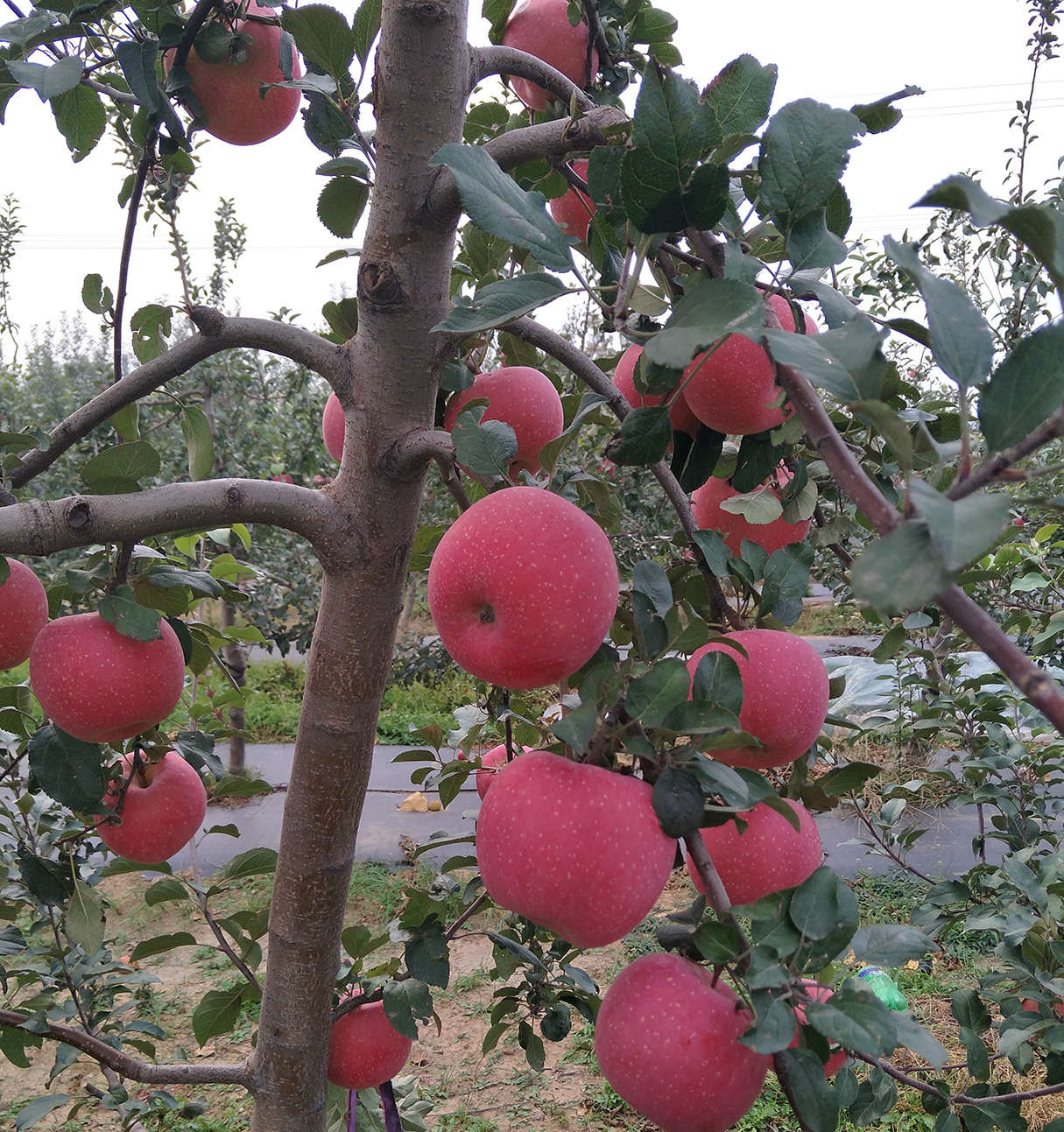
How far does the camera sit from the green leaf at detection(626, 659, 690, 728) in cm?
52

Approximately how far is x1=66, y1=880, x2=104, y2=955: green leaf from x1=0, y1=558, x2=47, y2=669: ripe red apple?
43cm

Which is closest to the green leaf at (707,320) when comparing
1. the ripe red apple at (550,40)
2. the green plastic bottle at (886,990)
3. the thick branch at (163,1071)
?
the ripe red apple at (550,40)

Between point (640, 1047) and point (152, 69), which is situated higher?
point (152, 69)

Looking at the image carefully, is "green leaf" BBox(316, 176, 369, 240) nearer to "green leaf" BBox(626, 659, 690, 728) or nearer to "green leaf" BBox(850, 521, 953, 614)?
"green leaf" BBox(626, 659, 690, 728)

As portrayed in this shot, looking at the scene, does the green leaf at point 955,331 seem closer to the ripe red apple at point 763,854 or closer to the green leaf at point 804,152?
the green leaf at point 804,152

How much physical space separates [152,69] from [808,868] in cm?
92

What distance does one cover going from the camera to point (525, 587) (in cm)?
55

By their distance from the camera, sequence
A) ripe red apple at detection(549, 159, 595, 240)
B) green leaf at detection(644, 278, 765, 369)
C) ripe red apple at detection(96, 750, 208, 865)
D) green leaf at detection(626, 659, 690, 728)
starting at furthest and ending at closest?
ripe red apple at detection(96, 750, 208, 865) < ripe red apple at detection(549, 159, 595, 240) < green leaf at detection(626, 659, 690, 728) < green leaf at detection(644, 278, 765, 369)

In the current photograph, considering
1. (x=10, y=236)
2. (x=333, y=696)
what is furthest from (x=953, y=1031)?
(x=10, y=236)

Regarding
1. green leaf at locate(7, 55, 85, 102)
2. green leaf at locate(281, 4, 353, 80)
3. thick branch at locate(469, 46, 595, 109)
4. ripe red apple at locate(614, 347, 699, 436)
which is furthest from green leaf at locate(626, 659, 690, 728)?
green leaf at locate(7, 55, 85, 102)

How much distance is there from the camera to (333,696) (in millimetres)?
790

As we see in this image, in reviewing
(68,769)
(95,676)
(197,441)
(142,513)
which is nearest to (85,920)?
(68,769)

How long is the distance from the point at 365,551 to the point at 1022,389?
0.54 m

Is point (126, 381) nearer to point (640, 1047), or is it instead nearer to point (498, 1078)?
point (640, 1047)
